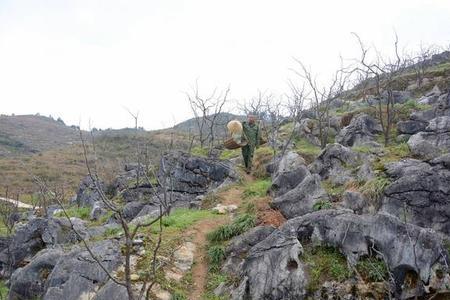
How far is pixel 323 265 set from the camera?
8633 mm

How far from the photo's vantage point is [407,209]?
9.75 meters

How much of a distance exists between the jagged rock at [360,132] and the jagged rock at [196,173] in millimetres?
5711

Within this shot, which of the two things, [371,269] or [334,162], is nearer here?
[371,269]

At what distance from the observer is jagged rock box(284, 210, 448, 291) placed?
315 inches

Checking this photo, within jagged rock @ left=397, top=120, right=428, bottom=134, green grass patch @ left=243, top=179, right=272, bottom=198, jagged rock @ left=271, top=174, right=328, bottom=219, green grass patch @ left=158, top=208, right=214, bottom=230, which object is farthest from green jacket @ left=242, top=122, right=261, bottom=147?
jagged rock @ left=397, top=120, right=428, bottom=134

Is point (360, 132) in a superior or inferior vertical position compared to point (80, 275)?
superior

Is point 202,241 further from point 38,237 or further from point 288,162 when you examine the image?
point 38,237

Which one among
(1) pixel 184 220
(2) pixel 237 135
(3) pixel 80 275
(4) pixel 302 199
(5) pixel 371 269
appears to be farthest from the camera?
(2) pixel 237 135

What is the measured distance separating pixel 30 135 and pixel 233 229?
Result: 368 ft

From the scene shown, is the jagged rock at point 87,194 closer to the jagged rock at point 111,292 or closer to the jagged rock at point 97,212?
the jagged rock at point 97,212

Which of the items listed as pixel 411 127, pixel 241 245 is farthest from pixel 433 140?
pixel 241 245

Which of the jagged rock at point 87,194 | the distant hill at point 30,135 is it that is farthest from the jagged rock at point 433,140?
the distant hill at point 30,135

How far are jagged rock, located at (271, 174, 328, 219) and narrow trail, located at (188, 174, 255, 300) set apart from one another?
186 centimetres

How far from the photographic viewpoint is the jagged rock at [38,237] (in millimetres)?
16433
